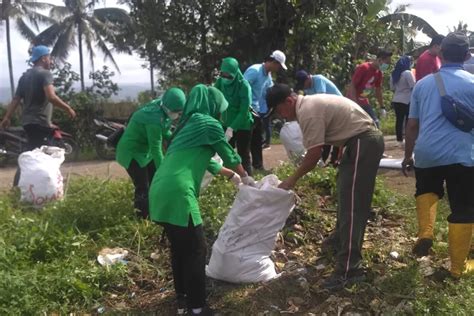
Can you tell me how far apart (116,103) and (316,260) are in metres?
10.4

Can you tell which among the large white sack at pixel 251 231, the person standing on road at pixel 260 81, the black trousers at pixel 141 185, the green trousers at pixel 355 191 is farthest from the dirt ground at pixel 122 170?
the large white sack at pixel 251 231

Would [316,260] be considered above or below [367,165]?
below

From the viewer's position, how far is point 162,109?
4.34 metres

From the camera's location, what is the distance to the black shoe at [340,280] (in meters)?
3.50

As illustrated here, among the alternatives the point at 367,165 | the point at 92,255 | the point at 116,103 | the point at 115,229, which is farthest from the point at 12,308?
the point at 116,103

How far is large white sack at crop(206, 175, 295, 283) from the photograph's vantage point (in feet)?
11.6

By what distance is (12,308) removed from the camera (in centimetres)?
336

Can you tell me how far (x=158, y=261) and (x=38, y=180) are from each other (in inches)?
82.9

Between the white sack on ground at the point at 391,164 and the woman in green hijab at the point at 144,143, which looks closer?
the woman in green hijab at the point at 144,143

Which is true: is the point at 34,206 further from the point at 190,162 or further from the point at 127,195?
the point at 190,162

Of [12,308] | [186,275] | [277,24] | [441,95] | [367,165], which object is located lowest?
[12,308]

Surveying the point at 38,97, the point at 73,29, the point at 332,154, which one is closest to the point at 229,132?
the point at 332,154

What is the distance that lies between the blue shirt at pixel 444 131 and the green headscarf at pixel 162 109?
5.68 feet

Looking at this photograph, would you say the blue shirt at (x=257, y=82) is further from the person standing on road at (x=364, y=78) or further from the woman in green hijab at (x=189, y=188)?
the woman in green hijab at (x=189, y=188)
